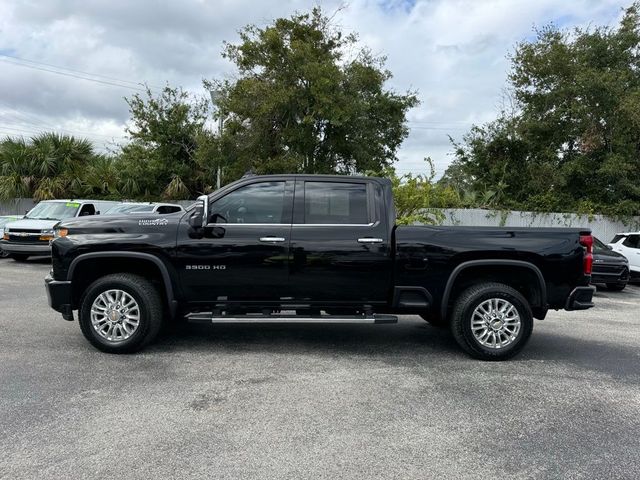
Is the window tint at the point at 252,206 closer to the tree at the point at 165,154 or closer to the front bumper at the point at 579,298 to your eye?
the front bumper at the point at 579,298

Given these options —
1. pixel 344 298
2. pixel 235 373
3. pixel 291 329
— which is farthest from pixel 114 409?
pixel 291 329

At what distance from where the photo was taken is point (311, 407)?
435 cm

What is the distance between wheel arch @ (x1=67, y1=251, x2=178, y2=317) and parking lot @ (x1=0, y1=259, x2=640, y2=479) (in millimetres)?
695

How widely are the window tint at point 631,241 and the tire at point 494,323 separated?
10697mm

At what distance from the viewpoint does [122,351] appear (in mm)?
5676

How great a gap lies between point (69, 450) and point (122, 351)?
7.25ft

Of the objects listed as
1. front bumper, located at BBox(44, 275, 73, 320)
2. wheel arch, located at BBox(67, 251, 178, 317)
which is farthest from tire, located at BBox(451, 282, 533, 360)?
front bumper, located at BBox(44, 275, 73, 320)

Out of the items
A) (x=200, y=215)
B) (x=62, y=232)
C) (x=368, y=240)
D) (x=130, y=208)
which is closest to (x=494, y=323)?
(x=368, y=240)

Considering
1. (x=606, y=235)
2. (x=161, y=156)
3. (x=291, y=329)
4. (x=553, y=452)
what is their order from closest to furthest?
(x=553, y=452)
(x=291, y=329)
(x=606, y=235)
(x=161, y=156)

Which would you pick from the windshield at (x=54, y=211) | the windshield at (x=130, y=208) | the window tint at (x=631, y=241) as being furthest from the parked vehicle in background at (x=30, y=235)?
the window tint at (x=631, y=241)

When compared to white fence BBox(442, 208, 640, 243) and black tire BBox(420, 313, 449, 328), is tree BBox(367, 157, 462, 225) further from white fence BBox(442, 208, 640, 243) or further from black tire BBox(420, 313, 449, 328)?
black tire BBox(420, 313, 449, 328)

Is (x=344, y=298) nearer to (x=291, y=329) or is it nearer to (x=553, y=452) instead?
(x=291, y=329)

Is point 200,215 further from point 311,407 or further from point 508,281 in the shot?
point 508,281

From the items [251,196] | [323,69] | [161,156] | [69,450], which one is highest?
[323,69]
